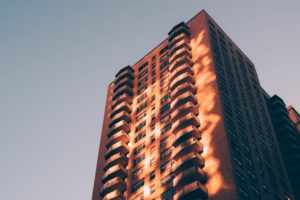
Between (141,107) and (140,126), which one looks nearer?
(140,126)

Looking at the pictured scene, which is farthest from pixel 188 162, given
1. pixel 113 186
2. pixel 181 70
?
pixel 181 70


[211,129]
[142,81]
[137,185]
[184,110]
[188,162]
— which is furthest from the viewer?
[142,81]

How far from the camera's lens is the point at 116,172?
2479 inches

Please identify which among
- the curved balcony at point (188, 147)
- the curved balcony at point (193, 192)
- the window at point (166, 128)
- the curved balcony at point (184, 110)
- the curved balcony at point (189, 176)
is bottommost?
the curved balcony at point (193, 192)

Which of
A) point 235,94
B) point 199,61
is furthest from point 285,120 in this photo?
point 199,61

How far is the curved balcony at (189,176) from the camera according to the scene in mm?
48906

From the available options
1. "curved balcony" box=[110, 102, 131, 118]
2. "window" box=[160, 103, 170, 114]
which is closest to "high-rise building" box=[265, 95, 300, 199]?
"window" box=[160, 103, 170, 114]

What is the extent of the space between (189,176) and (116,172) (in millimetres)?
17246

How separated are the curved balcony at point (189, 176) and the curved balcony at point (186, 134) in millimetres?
5754

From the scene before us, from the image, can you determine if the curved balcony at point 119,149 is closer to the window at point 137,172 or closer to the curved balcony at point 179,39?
the window at point 137,172

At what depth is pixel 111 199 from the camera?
58.9 meters

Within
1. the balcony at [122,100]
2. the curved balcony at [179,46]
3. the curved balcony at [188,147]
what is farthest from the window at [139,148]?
the curved balcony at [179,46]

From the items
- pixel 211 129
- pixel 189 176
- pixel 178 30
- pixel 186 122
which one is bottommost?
pixel 189 176

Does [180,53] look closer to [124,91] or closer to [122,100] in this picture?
[122,100]
